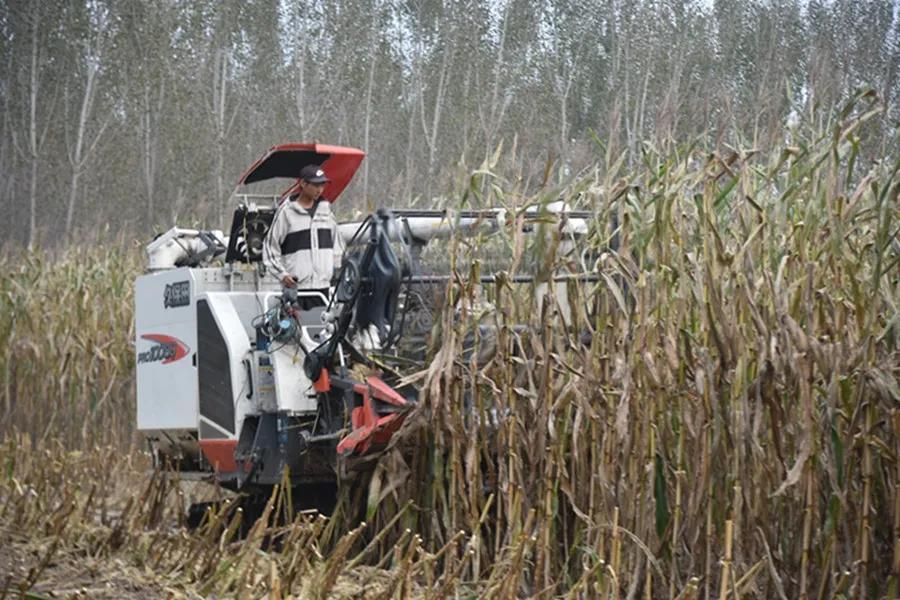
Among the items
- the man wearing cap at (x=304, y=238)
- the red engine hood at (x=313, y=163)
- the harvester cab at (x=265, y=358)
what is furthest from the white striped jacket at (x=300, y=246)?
the red engine hood at (x=313, y=163)

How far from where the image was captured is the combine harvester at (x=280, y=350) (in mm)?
8562

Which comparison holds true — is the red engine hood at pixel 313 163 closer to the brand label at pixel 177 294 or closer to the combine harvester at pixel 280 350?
the combine harvester at pixel 280 350

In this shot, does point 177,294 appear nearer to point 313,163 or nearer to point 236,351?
point 236,351

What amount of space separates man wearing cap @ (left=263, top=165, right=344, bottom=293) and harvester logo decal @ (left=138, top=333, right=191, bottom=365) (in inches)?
31.3

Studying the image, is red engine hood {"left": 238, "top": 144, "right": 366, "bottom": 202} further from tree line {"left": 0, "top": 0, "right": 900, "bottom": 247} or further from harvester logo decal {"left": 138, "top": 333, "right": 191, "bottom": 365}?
tree line {"left": 0, "top": 0, "right": 900, "bottom": 247}

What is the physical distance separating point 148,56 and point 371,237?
2488 cm

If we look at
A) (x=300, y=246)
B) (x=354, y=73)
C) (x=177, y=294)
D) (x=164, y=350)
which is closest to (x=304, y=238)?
(x=300, y=246)

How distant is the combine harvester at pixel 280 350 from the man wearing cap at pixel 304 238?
0.47ft

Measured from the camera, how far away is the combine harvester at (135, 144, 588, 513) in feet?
28.1

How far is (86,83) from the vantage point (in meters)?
33.1

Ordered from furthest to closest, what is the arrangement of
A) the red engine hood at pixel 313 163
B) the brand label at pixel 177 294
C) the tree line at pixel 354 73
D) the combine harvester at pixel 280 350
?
1. the tree line at pixel 354 73
2. the red engine hood at pixel 313 163
3. the brand label at pixel 177 294
4. the combine harvester at pixel 280 350

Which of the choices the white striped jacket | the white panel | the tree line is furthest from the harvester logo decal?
the tree line

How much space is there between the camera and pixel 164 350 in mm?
10094

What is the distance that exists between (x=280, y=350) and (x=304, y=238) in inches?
39.0
